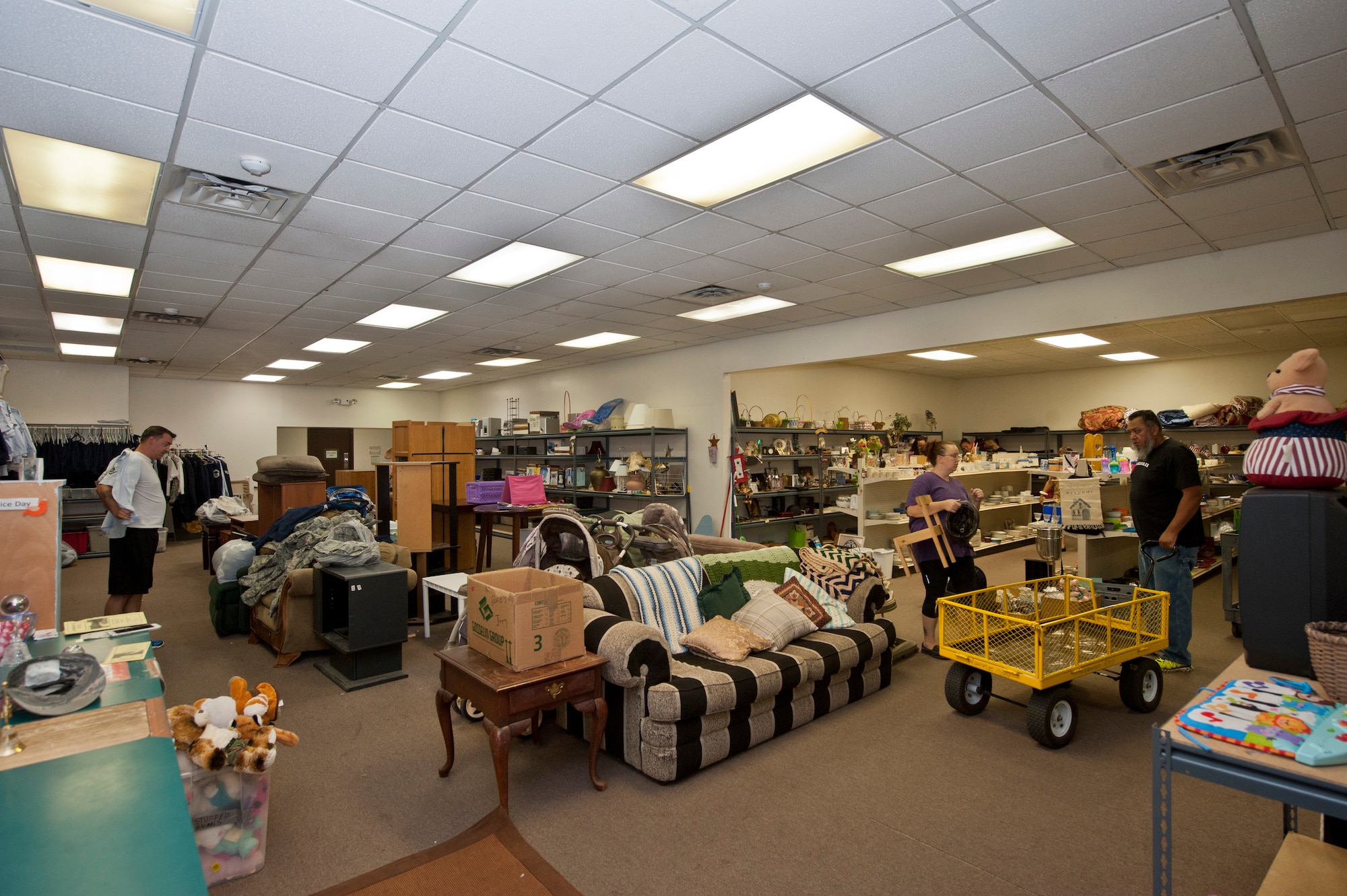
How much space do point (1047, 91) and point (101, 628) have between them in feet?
15.3

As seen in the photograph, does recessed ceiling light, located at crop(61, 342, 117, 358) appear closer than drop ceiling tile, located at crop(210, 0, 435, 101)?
No

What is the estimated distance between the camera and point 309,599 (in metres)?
5.02

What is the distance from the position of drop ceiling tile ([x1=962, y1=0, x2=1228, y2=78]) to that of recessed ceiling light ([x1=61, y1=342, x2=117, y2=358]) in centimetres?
1067

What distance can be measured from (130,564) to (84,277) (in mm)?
2466

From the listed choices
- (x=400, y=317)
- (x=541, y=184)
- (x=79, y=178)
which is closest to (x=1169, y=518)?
(x=541, y=184)

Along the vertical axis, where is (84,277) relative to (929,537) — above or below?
above

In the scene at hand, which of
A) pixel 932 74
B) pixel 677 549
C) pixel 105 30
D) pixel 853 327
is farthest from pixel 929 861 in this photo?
pixel 853 327

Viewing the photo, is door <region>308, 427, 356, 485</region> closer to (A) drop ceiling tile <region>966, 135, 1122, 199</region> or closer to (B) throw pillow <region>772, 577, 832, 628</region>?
(B) throw pillow <region>772, 577, 832, 628</region>

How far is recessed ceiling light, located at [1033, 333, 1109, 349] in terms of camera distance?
7.74m

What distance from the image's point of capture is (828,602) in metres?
4.48

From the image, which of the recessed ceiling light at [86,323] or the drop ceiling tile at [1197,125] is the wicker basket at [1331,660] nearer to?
the drop ceiling tile at [1197,125]

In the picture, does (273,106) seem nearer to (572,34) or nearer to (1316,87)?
(572,34)

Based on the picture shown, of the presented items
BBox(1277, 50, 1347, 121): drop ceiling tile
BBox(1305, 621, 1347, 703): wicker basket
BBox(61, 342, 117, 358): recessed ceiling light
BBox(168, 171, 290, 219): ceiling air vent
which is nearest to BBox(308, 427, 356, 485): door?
BBox(61, 342, 117, 358): recessed ceiling light

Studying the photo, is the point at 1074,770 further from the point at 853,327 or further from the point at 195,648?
the point at 195,648
